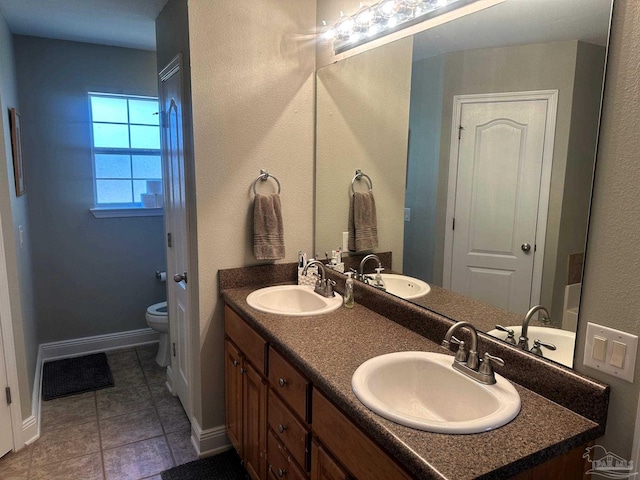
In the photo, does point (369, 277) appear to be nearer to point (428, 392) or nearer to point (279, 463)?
point (428, 392)

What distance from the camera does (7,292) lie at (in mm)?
2230

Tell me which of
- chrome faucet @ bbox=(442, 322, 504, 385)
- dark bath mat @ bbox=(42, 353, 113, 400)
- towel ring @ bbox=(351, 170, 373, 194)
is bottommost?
dark bath mat @ bbox=(42, 353, 113, 400)

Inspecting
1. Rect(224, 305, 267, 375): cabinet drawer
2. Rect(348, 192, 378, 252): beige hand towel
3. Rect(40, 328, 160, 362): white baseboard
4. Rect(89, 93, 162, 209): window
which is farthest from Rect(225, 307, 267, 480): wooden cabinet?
Rect(89, 93, 162, 209): window

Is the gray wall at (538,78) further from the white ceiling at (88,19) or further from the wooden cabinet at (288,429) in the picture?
the white ceiling at (88,19)

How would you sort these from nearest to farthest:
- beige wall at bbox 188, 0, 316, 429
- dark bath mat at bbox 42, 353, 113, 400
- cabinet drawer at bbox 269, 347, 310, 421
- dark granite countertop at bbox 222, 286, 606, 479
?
1. dark granite countertop at bbox 222, 286, 606, 479
2. cabinet drawer at bbox 269, 347, 310, 421
3. beige wall at bbox 188, 0, 316, 429
4. dark bath mat at bbox 42, 353, 113, 400

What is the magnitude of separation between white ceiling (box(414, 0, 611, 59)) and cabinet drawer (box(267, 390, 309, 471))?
1401 millimetres

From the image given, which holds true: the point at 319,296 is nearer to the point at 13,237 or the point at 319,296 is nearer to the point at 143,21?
the point at 13,237

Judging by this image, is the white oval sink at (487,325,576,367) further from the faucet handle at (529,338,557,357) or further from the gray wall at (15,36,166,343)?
the gray wall at (15,36,166,343)

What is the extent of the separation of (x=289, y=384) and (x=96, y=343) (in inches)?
105

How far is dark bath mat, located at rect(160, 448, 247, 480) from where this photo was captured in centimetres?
218

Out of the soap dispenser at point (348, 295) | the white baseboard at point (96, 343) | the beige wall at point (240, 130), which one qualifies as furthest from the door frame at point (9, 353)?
the soap dispenser at point (348, 295)

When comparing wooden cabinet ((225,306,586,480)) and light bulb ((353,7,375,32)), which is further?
light bulb ((353,7,375,32))

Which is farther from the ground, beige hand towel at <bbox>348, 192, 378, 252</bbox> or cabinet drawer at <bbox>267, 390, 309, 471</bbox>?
beige hand towel at <bbox>348, 192, 378, 252</bbox>

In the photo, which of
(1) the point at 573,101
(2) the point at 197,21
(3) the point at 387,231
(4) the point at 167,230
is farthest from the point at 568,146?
(4) the point at 167,230
